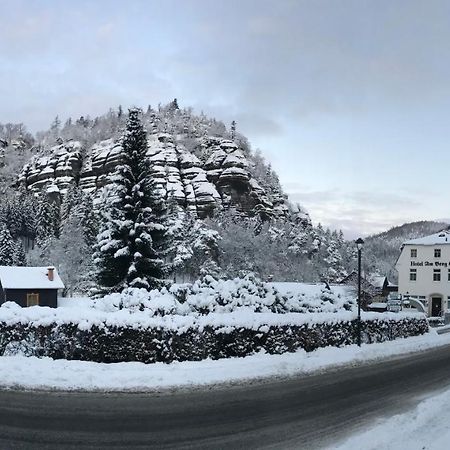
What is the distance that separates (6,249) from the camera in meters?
78.9

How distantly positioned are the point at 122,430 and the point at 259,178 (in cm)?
19056

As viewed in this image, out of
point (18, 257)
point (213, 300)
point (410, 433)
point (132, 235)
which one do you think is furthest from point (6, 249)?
point (410, 433)

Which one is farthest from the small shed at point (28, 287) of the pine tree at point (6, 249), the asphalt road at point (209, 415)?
the asphalt road at point (209, 415)

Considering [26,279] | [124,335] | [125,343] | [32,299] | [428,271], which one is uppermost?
[428,271]

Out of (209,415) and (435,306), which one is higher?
(209,415)

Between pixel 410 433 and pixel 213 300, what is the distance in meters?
9.02

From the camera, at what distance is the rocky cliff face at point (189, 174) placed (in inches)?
6297

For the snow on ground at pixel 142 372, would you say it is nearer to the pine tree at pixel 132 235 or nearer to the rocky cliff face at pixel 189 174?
the pine tree at pixel 132 235

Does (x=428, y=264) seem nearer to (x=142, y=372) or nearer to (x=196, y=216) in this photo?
(x=142, y=372)

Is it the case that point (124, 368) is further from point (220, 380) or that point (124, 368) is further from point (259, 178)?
point (259, 178)

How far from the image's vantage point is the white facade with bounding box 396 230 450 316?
56.7 metres

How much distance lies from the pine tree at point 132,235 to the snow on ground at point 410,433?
19.3 m

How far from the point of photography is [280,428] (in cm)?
861

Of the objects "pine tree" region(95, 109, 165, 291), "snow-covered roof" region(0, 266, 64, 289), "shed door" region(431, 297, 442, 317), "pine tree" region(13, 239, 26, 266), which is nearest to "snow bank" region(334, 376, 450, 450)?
"pine tree" region(95, 109, 165, 291)
